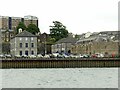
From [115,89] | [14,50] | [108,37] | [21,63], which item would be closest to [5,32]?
[14,50]

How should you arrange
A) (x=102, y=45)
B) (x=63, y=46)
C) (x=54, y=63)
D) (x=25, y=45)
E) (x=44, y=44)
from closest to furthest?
1. (x=54, y=63)
2. (x=102, y=45)
3. (x=25, y=45)
4. (x=63, y=46)
5. (x=44, y=44)

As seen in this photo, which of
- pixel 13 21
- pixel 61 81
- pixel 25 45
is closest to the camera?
pixel 61 81

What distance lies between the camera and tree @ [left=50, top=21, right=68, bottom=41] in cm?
13799

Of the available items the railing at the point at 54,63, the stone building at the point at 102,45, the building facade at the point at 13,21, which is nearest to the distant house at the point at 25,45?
the stone building at the point at 102,45

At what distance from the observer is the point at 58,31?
13938 centimetres

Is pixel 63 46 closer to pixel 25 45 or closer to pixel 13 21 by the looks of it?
pixel 25 45

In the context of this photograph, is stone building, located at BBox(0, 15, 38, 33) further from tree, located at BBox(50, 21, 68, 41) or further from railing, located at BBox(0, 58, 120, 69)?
railing, located at BBox(0, 58, 120, 69)

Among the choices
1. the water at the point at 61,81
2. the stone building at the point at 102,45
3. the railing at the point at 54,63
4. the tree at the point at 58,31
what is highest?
the tree at the point at 58,31

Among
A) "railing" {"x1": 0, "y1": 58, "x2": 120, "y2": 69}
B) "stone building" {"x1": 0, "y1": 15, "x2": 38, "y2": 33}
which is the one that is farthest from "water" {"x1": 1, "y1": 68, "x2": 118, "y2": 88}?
"stone building" {"x1": 0, "y1": 15, "x2": 38, "y2": 33}

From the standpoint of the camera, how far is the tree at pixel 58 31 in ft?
453

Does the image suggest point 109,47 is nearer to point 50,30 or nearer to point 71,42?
point 71,42

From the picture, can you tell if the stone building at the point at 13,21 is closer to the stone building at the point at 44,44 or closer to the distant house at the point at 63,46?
the stone building at the point at 44,44

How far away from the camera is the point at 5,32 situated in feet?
472

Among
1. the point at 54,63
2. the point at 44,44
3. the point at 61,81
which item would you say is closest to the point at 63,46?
the point at 44,44
